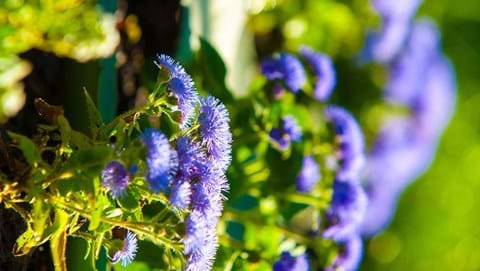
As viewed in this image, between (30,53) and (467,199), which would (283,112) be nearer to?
(30,53)

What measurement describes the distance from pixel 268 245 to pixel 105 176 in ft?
1.85

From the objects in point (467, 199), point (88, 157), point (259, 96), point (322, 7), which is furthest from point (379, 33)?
Result: point (88, 157)

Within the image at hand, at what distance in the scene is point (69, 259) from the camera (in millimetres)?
1106

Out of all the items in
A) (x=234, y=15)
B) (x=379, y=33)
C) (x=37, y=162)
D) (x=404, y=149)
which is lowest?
(x=404, y=149)

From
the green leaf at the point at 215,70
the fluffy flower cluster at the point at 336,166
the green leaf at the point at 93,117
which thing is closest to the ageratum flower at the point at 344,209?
the fluffy flower cluster at the point at 336,166

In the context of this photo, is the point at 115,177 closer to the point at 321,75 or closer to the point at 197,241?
the point at 197,241

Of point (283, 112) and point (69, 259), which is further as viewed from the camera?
point (283, 112)

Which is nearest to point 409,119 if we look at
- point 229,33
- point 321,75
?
point 229,33

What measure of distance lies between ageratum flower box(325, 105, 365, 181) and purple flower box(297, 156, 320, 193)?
0.04 meters

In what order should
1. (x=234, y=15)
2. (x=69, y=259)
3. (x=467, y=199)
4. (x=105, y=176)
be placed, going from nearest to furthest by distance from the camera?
(x=105, y=176) < (x=69, y=259) < (x=234, y=15) < (x=467, y=199)

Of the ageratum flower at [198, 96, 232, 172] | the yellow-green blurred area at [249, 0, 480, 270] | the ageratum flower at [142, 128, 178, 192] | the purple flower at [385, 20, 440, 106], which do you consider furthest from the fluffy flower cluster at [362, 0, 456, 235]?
the ageratum flower at [142, 128, 178, 192]

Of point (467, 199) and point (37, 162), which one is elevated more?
point (37, 162)

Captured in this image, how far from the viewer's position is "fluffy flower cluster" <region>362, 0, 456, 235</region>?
8.09 ft

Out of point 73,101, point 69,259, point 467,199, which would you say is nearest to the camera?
point 69,259
